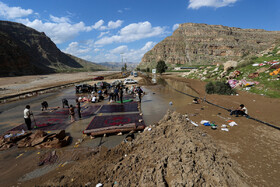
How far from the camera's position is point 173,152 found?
5.05m

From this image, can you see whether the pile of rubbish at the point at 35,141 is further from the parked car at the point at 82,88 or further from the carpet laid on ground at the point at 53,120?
the parked car at the point at 82,88

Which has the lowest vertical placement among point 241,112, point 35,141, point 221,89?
point 35,141

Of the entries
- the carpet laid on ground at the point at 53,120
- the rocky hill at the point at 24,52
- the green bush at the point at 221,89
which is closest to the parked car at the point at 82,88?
the carpet laid on ground at the point at 53,120

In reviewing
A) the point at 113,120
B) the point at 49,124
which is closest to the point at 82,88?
the point at 49,124

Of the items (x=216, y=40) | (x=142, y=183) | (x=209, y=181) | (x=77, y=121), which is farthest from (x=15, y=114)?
(x=216, y=40)

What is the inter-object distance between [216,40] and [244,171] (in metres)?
180

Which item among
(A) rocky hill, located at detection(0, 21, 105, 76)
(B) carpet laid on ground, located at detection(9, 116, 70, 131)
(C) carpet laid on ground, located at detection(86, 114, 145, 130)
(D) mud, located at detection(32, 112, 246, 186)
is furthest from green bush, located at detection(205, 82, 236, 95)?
(A) rocky hill, located at detection(0, 21, 105, 76)

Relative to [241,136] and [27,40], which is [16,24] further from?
[241,136]

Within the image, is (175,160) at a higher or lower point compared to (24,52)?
lower

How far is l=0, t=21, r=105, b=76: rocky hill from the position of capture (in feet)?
212

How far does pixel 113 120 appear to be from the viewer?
34.1 ft

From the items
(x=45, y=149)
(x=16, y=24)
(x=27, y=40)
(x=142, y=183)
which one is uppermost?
(x=16, y=24)

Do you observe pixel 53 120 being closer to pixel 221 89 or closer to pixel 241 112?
pixel 241 112

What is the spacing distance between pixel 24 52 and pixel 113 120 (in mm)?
100494
